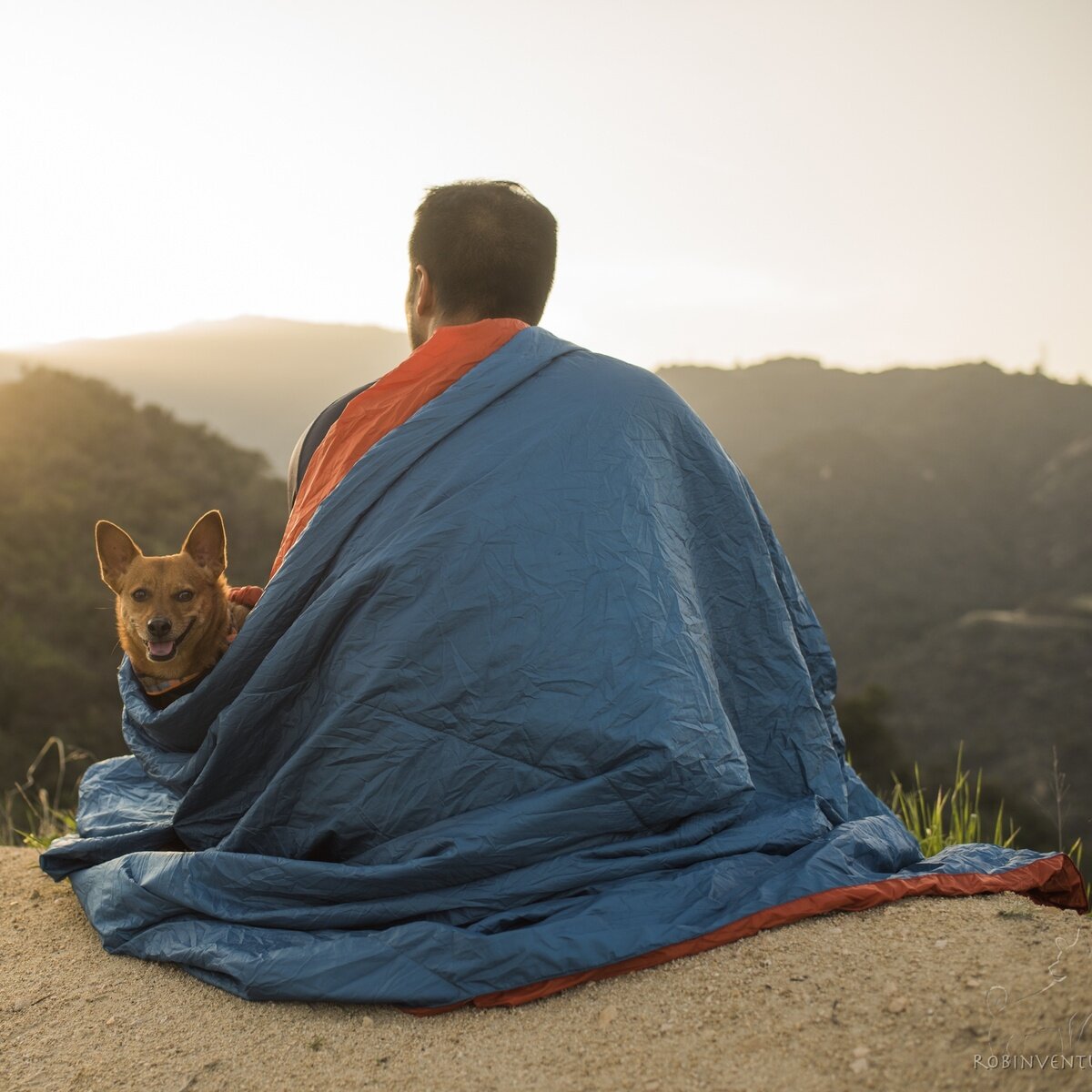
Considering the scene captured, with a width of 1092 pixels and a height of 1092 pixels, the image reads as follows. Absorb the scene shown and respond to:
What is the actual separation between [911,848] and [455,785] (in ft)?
4.28

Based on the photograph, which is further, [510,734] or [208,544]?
[208,544]

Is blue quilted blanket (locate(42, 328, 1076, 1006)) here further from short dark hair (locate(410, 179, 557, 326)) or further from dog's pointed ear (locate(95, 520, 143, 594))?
dog's pointed ear (locate(95, 520, 143, 594))

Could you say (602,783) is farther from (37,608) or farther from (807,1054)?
(37,608)

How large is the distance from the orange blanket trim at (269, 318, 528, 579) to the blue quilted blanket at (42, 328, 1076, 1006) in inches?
3.3

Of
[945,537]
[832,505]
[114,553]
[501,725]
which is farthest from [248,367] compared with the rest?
[501,725]

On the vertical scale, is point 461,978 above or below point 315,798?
below

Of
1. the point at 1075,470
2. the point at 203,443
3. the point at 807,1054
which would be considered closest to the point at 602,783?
the point at 807,1054

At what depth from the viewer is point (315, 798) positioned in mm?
2672

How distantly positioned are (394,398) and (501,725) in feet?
3.35

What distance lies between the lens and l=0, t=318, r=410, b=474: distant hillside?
4419 centimetres

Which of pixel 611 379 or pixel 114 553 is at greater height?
pixel 611 379

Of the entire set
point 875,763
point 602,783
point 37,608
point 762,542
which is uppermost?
point 762,542

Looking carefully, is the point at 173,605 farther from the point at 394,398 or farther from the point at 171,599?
the point at 394,398

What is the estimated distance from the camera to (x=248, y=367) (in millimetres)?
49844
